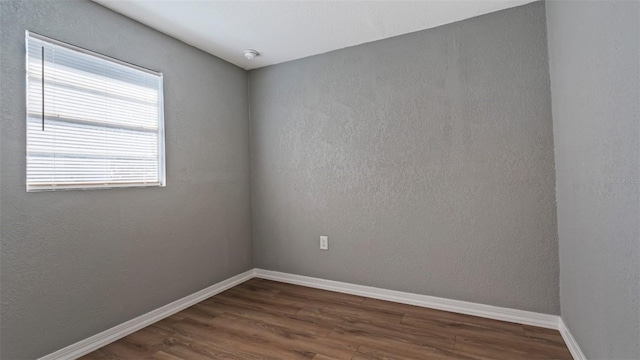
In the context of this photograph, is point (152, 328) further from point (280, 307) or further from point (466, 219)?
point (466, 219)

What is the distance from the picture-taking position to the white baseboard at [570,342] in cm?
163

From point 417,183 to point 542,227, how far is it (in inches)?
35.6

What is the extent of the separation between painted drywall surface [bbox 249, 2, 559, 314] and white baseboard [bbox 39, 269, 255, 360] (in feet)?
2.12

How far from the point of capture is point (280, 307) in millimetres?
2480

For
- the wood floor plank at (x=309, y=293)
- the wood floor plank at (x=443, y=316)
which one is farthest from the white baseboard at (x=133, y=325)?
the wood floor plank at (x=443, y=316)

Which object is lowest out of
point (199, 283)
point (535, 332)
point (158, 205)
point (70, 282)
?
point (535, 332)

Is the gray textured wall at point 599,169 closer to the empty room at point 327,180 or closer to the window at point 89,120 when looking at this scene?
the empty room at point 327,180

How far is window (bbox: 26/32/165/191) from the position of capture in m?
1.72

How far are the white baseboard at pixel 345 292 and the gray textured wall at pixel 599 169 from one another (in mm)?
167

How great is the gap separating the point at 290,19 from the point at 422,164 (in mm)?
1567

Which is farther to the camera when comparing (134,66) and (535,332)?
(134,66)

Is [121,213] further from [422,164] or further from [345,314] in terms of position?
[422,164]

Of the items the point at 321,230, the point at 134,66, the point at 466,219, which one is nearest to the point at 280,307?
the point at 321,230

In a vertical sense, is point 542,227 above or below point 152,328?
above
